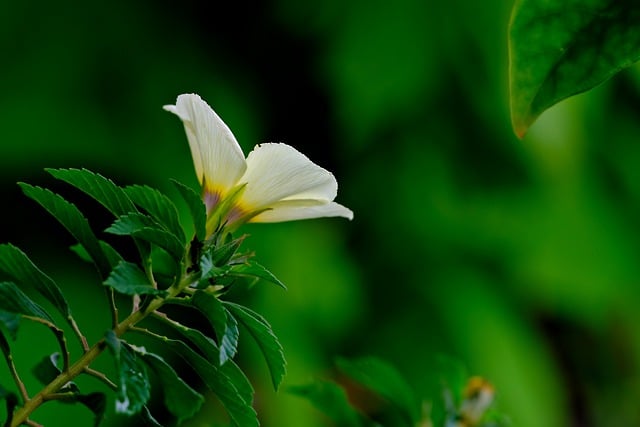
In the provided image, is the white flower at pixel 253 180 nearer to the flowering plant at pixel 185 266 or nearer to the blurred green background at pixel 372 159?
the flowering plant at pixel 185 266

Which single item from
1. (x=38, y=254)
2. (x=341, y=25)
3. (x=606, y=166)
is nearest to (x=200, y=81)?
(x=341, y=25)

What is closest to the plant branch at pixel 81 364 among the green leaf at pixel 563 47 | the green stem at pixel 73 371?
the green stem at pixel 73 371

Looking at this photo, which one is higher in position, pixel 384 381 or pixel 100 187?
pixel 100 187

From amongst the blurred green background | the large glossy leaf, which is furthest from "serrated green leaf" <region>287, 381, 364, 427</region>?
the blurred green background

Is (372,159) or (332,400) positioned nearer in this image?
(332,400)

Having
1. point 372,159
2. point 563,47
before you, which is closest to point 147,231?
point 563,47

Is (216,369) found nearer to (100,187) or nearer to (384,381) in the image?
(100,187)
